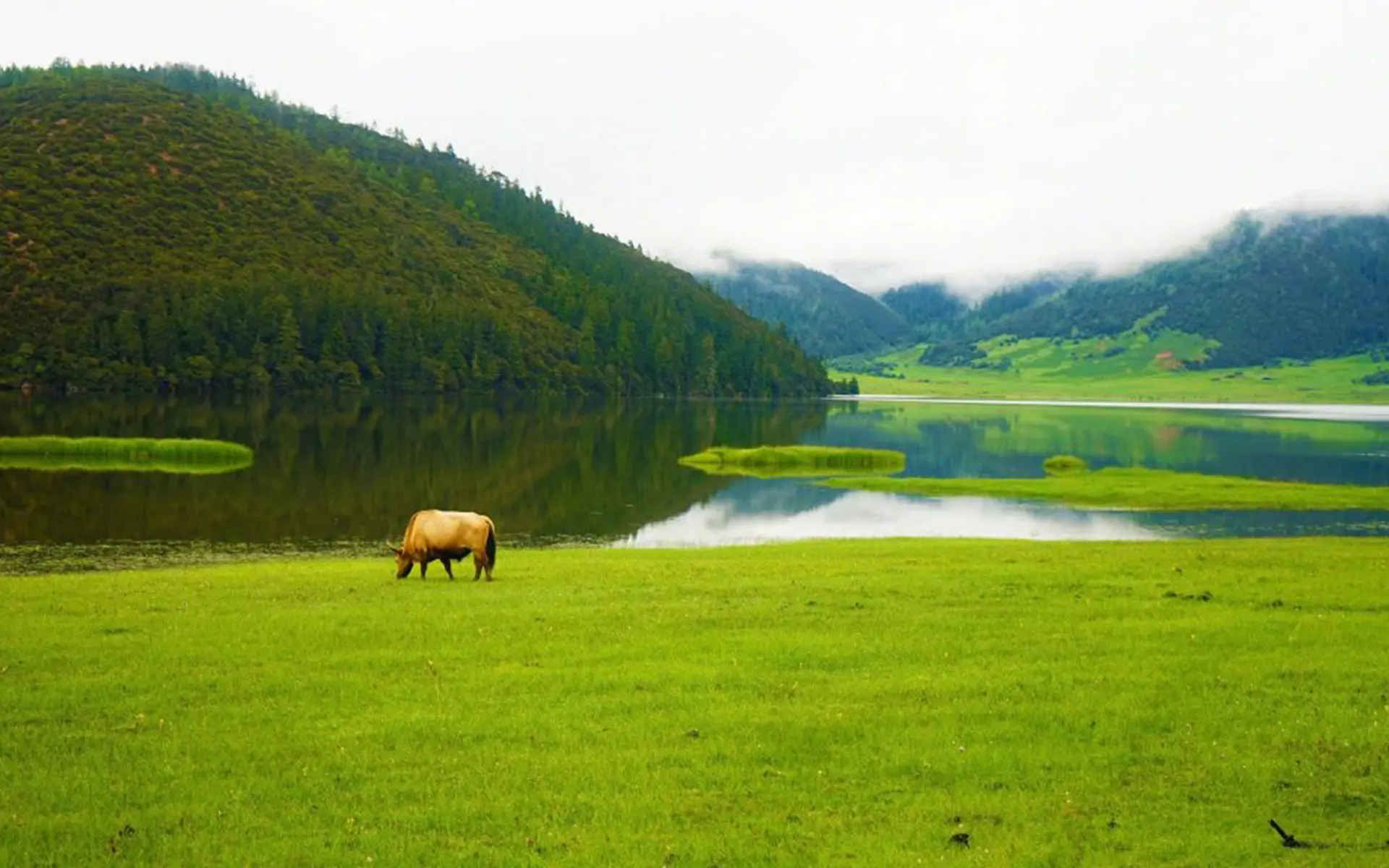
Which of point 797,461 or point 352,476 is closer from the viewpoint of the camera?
point 352,476

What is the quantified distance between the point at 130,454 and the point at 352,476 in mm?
22167

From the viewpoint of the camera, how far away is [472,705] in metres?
18.0

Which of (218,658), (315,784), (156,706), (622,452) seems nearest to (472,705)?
(315,784)

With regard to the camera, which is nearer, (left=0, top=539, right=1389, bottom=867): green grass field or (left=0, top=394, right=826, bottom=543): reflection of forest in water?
(left=0, top=539, right=1389, bottom=867): green grass field

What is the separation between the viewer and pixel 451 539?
33.8 meters

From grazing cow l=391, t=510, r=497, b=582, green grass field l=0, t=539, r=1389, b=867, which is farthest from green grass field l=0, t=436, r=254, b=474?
green grass field l=0, t=539, r=1389, b=867

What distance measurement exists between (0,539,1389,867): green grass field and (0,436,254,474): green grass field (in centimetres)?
6508

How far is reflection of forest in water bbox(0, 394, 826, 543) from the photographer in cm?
6125

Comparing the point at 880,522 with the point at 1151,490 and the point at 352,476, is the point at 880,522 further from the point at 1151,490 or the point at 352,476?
the point at 352,476

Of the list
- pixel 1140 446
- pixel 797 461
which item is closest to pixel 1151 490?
pixel 797 461

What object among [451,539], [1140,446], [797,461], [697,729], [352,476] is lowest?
[1140,446]

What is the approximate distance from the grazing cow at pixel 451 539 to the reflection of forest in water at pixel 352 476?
2572 centimetres

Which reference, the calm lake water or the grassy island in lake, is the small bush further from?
the grassy island in lake

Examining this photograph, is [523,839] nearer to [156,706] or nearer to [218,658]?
[156,706]
